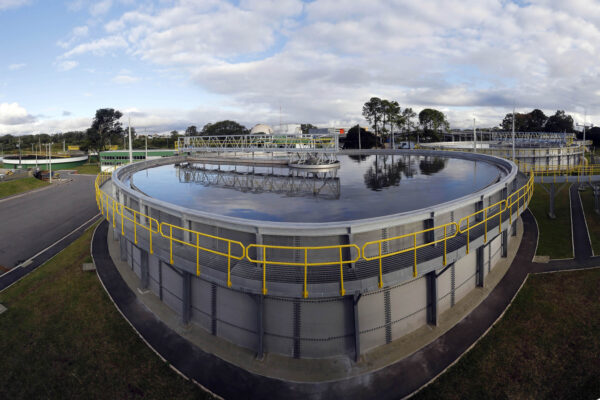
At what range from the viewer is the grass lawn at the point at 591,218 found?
17075 millimetres

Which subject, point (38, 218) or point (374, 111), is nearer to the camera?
point (38, 218)

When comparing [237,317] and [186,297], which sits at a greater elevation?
[186,297]

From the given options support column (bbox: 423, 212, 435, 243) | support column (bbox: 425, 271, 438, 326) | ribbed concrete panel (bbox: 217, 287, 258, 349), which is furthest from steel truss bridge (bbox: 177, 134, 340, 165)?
ribbed concrete panel (bbox: 217, 287, 258, 349)

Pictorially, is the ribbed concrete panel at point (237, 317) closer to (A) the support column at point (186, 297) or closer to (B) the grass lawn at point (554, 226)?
(A) the support column at point (186, 297)

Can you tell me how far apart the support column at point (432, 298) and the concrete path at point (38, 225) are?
759 inches

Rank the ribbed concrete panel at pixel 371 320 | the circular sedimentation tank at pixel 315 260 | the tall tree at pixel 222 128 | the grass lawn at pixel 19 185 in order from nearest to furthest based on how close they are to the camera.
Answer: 1. the circular sedimentation tank at pixel 315 260
2. the ribbed concrete panel at pixel 371 320
3. the grass lawn at pixel 19 185
4. the tall tree at pixel 222 128

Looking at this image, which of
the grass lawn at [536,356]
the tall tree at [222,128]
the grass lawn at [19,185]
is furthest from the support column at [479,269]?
the tall tree at [222,128]

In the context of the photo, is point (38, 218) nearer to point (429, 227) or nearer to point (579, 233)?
point (429, 227)

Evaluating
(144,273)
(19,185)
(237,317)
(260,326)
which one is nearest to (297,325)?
(260,326)

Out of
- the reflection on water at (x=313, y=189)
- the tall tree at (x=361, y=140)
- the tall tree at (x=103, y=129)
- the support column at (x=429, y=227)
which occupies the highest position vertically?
the tall tree at (x=103, y=129)

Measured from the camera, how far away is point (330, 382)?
8852 millimetres

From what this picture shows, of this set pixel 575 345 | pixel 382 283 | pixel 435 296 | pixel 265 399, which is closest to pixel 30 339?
pixel 265 399

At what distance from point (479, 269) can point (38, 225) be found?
105ft

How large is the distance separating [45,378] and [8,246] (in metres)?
17.5
